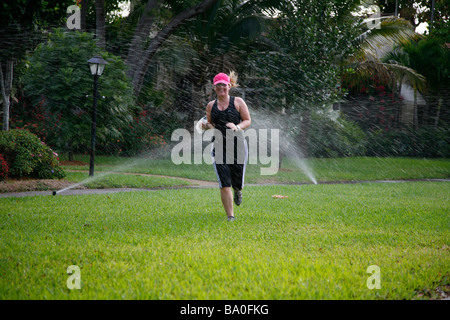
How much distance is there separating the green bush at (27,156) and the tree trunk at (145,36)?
7.35 meters

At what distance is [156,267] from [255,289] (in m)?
0.98

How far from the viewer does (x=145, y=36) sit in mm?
17844

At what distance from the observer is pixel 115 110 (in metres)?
14.7

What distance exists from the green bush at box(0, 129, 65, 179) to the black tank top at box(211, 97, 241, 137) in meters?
5.46

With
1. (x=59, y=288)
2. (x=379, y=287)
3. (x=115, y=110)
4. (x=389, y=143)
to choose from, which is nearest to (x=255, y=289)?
(x=379, y=287)

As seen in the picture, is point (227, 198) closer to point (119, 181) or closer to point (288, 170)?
point (119, 181)

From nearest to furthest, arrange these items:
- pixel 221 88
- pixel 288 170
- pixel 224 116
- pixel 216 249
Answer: pixel 216 249 < pixel 221 88 < pixel 224 116 < pixel 288 170

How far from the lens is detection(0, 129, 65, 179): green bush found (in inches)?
372

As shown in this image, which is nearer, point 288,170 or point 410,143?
point 288,170

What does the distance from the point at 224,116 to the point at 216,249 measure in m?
2.19

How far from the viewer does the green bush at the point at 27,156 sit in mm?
9453
